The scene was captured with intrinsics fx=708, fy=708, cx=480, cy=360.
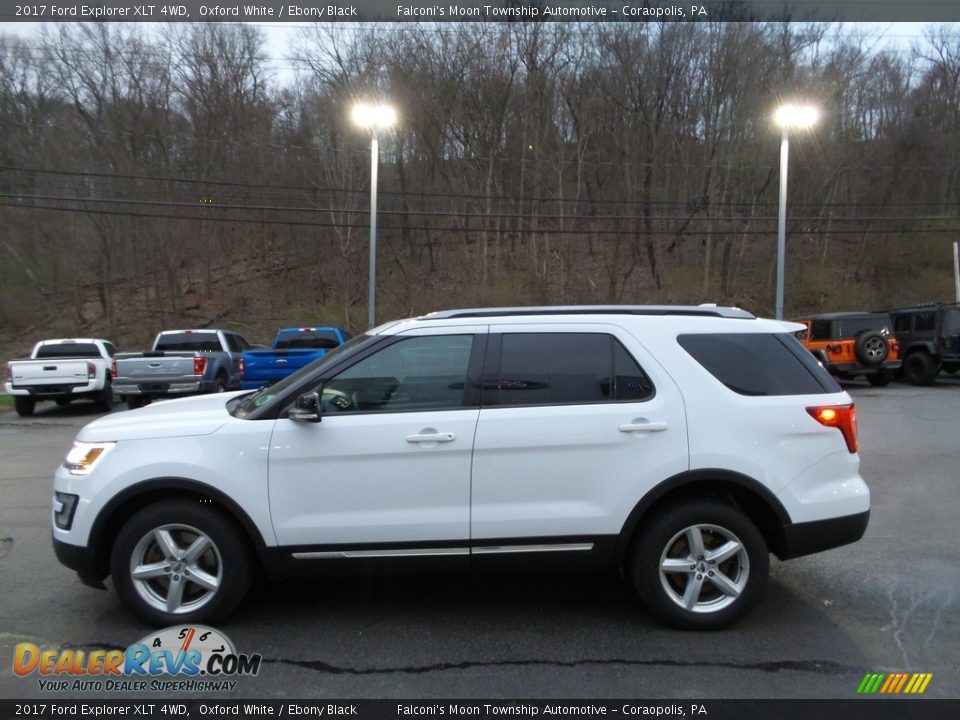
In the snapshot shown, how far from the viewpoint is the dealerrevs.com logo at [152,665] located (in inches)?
142

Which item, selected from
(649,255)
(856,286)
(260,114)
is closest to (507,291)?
(649,255)

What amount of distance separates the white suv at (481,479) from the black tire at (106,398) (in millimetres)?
13133

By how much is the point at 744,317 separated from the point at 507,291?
30.1 meters

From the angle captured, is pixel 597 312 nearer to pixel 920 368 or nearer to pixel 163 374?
pixel 163 374

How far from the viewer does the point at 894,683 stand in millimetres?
3572

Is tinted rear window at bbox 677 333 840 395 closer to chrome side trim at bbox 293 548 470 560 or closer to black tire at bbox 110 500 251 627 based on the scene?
chrome side trim at bbox 293 548 470 560

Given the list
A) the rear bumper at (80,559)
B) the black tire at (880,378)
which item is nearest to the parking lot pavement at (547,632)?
the rear bumper at (80,559)

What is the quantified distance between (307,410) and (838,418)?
3.12 meters

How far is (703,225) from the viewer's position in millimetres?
36469

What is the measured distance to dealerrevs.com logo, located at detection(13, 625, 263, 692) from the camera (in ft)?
11.8

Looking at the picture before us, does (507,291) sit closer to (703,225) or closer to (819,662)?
(703,225)

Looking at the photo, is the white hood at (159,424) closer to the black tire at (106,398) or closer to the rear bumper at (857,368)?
the black tire at (106,398)

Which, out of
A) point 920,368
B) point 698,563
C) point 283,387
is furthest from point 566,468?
point 920,368
